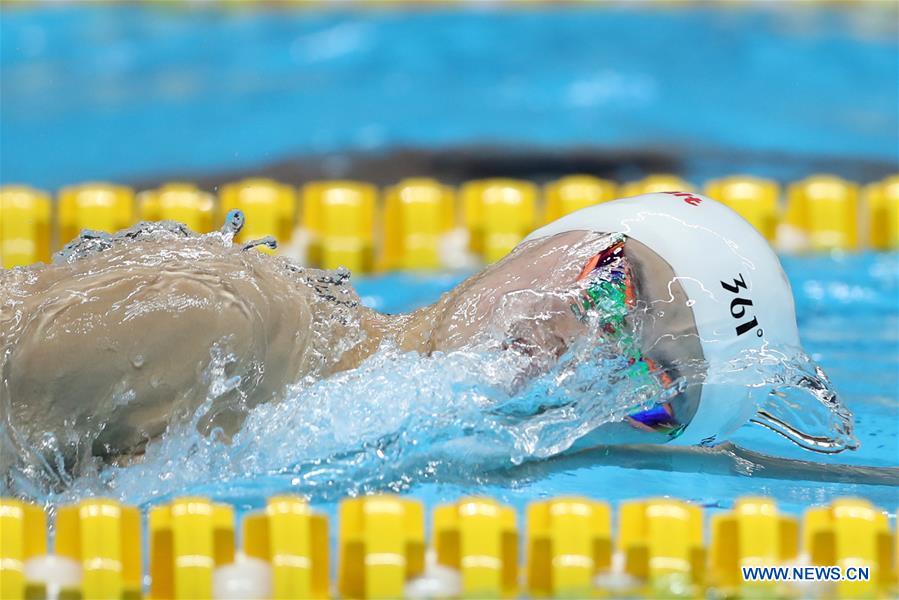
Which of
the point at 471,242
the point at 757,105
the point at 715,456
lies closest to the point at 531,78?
the point at 757,105

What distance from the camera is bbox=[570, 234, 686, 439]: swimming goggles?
198 centimetres

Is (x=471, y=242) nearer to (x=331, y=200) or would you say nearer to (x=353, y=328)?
(x=331, y=200)

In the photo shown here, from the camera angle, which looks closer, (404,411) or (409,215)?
(404,411)

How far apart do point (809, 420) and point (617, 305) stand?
0.45 m

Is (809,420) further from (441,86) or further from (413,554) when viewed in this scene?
(441,86)

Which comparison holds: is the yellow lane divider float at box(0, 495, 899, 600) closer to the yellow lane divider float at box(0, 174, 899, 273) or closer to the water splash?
the water splash

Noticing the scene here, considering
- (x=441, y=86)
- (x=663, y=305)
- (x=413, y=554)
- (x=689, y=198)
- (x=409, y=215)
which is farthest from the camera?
(x=441, y=86)

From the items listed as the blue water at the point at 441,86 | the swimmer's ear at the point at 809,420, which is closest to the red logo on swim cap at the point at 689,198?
the swimmer's ear at the point at 809,420

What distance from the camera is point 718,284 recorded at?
198 cm

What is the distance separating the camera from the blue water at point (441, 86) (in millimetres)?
4832

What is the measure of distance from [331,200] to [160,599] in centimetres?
191

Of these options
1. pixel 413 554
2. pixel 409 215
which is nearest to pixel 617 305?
pixel 413 554

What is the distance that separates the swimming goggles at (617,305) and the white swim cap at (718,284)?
5cm

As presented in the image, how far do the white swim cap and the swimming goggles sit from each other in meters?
0.05
